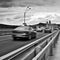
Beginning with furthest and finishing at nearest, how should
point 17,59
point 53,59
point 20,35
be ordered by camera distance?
point 20,35 < point 53,59 < point 17,59

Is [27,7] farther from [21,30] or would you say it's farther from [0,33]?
[21,30]

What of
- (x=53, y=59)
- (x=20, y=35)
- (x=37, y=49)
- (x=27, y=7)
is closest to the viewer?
(x=37, y=49)

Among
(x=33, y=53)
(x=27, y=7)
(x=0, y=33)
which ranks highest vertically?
(x=27, y=7)

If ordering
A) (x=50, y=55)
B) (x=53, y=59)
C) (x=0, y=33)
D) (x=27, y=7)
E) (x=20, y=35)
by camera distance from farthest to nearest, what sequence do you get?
(x=27, y=7), (x=0, y=33), (x=20, y=35), (x=50, y=55), (x=53, y=59)

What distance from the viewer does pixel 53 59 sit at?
807 centimetres

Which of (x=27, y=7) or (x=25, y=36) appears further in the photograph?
(x=27, y=7)

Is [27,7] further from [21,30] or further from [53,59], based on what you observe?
[53,59]

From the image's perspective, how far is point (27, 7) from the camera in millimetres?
44344

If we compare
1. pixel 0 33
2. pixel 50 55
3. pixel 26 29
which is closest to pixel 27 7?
pixel 0 33

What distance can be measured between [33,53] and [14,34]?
42.4ft

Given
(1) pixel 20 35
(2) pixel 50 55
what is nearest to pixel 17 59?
(2) pixel 50 55

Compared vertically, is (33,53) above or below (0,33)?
above

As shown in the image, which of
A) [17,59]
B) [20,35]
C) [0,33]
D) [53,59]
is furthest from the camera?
[0,33]

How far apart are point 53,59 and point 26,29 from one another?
12563 millimetres
